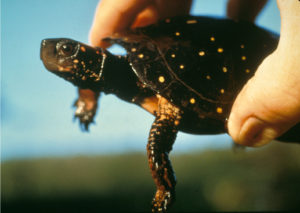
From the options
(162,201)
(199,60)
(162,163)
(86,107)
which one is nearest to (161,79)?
(199,60)

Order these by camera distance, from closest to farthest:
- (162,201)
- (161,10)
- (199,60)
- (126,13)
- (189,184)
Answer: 1. (162,201)
2. (199,60)
3. (126,13)
4. (161,10)
5. (189,184)

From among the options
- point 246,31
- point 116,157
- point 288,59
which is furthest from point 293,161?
point 116,157

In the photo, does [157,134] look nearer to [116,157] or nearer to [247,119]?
[247,119]

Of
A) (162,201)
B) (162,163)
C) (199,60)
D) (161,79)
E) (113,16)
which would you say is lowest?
(162,201)

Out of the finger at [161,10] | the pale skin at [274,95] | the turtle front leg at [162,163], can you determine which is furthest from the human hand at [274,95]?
the finger at [161,10]

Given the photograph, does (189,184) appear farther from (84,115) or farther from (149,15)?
(149,15)

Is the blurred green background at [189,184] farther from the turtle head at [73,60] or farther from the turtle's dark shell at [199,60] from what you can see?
the turtle head at [73,60]

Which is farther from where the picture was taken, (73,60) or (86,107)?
(86,107)
